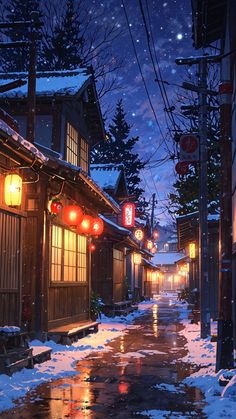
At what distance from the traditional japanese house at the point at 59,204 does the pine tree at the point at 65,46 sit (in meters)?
15.4

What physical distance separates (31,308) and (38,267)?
1152mm

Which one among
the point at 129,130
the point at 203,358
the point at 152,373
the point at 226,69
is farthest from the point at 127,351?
the point at 129,130

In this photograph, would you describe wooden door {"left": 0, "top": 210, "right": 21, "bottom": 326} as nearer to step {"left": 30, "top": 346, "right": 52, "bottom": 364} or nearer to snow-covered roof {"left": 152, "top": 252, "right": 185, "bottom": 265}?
step {"left": 30, "top": 346, "right": 52, "bottom": 364}

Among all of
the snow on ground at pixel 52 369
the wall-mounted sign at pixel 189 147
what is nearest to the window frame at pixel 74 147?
the wall-mounted sign at pixel 189 147

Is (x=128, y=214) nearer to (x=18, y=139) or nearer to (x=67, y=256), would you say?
(x=67, y=256)

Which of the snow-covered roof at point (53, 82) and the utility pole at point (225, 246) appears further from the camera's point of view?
the snow-covered roof at point (53, 82)

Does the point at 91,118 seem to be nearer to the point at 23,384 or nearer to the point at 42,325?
the point at 42,325

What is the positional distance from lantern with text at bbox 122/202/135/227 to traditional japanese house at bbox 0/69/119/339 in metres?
8.53

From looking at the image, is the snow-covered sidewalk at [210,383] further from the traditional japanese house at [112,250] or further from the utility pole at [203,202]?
the traditional japanese house at [112,250]

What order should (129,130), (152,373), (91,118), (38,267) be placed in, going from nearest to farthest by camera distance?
(152,373) < (38,267) < (91,118) < (129,130)

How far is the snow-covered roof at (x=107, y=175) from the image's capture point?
30.1 metres

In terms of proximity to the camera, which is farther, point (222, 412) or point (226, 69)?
point (226, 69)

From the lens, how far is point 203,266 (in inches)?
623

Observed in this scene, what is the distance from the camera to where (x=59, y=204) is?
14047 mm
